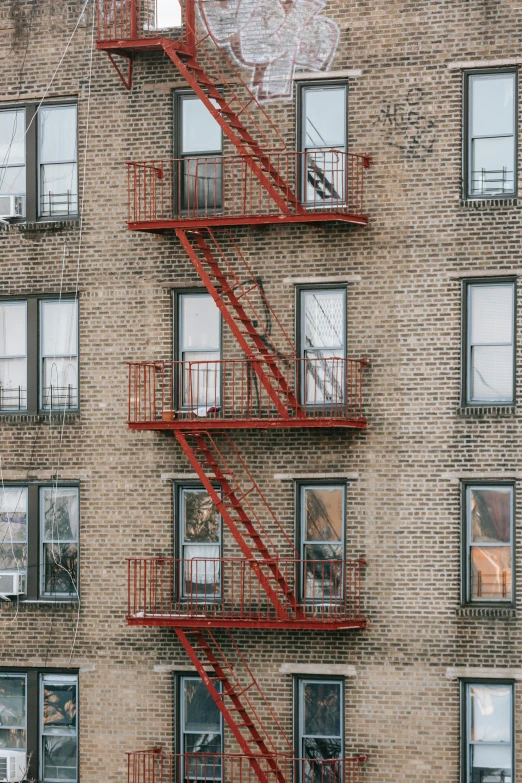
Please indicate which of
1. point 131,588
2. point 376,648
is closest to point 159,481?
point 131,588

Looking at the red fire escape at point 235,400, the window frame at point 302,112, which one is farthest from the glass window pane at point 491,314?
the window frame at point 302,112

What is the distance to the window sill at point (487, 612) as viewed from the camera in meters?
24.8

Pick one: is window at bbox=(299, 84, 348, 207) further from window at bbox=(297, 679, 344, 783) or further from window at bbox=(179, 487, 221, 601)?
window at bbox=(297, 679, 344, 783)

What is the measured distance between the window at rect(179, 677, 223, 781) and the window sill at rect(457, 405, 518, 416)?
5894mm

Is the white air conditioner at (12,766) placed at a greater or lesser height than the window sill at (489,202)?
lesser

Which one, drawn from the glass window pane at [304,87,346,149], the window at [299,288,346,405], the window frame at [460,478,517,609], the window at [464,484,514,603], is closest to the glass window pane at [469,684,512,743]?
the window frame at [460,478,517,609]

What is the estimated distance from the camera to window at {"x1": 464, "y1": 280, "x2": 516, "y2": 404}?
2517cm

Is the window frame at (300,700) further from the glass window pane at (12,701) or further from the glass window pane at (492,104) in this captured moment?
the glass window pane at (492,104)

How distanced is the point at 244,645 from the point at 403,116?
8633 millimetres

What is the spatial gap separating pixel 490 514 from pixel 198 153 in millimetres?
7468

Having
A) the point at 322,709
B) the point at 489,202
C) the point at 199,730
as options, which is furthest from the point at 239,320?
the point at 199,730

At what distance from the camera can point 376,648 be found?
2533cm

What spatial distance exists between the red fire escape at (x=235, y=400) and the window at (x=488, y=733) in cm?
175

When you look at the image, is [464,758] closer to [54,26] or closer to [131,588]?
[131,588]
